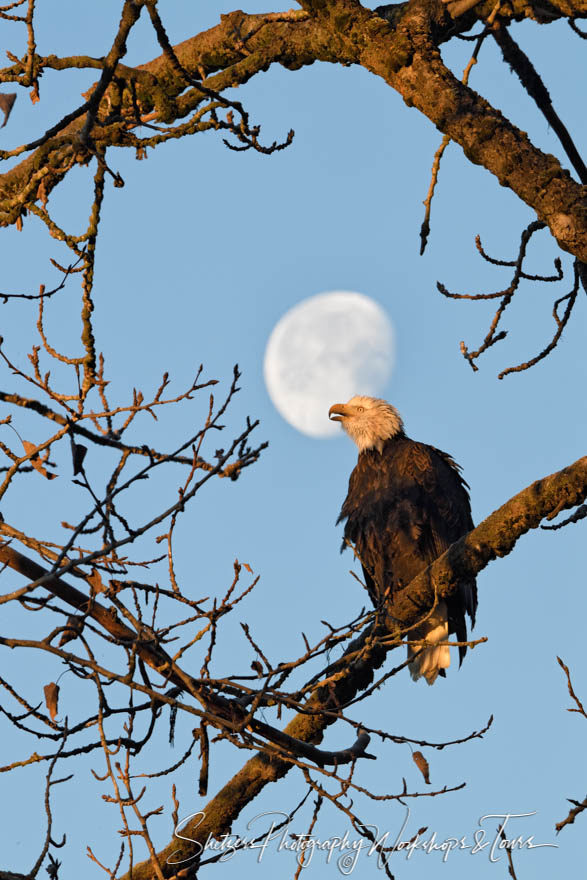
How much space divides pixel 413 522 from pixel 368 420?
3.47 feet

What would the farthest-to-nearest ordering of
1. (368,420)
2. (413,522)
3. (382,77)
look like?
(368,420)
(413,522)
(382,77)

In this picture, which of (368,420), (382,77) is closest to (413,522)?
(368,420)

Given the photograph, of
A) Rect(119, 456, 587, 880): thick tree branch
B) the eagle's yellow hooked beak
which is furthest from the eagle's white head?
Rect(119, 456, 587, 880): thick tree branch

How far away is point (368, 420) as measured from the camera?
6.62 metres

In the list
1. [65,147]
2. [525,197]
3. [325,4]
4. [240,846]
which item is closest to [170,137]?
[65,147]

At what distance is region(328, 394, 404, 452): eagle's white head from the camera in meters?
6.47

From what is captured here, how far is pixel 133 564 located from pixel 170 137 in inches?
53.0

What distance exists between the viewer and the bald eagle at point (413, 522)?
5781 millimetres

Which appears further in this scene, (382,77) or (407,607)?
(407,607)

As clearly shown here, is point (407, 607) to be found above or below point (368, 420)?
below

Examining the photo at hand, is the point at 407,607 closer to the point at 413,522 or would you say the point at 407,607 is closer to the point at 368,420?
the point at 413,522

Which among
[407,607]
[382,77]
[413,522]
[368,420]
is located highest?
[368,420]

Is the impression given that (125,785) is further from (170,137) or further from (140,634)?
(170,137)

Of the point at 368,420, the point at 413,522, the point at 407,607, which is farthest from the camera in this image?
the point at 368,420
